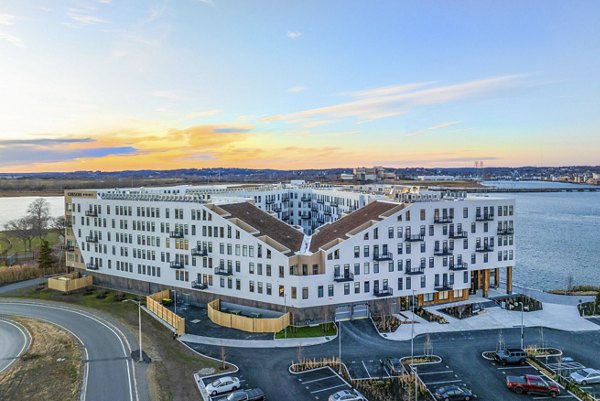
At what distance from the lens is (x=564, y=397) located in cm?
4028

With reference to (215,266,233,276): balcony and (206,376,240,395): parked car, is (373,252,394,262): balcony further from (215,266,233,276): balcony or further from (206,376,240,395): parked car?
(206,376,240,395): parked car

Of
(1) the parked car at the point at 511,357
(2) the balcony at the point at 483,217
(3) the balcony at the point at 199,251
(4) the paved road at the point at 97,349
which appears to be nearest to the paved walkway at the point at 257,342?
(4) the paved road at the point at 97,349

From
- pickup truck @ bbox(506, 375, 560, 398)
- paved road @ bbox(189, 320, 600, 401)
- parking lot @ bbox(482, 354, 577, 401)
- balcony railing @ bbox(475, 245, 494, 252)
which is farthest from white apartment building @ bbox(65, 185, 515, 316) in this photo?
pickup truck @ bbox(506, 375, 560, 398)

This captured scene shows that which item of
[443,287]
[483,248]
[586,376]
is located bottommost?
[586,376]

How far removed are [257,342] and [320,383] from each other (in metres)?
12.4

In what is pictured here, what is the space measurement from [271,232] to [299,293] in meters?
13.8

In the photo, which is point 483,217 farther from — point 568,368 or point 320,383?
point 320,383

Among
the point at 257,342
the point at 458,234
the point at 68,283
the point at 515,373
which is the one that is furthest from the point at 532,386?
the point at 68,283

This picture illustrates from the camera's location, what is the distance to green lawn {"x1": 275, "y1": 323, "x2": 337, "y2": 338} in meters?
54.9

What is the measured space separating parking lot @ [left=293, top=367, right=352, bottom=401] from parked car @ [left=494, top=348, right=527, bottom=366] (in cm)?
1747

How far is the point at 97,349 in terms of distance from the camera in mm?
50938

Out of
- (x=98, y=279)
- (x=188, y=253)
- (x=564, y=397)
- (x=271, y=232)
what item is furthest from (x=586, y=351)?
(x=98, y=279)

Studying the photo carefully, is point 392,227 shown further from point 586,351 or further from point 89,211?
point 89,211

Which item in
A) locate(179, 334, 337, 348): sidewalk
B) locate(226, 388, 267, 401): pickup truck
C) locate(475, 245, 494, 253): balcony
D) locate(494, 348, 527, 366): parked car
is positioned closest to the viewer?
locate(226, 388, 267, 401): pickup truck
